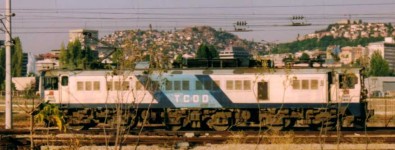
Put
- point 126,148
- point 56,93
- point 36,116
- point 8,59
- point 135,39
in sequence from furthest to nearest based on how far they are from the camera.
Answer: point 56,93, point 8,59, point 126,148, point 135,39, point 36,116

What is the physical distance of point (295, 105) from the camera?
28891 mm

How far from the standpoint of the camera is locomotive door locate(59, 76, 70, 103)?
30.3 metres

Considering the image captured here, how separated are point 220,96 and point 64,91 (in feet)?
27.3

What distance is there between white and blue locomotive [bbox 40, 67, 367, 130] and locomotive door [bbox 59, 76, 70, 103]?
0.01 m

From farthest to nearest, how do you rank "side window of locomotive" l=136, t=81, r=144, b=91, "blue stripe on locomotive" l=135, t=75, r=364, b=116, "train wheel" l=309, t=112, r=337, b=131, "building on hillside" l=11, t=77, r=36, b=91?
"side window of locomotive" l=136, t=81, r=144, b=91 → "blue stripe on locomotive" l=135, t=75, r=364, b=116 → "train wheel" l=309, t=112, r=337, b=131 → "building on hillside" l=11, t=77, r=36, b=91

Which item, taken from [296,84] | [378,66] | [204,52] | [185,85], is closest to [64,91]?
[185,85]

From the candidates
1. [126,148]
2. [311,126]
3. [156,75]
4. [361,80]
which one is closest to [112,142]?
[126,148]

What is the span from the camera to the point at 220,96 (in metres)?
29.2

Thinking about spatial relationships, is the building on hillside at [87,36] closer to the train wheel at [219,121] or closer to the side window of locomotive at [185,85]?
the side window of locomotive at [185,85]

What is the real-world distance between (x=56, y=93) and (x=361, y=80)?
52.0ft

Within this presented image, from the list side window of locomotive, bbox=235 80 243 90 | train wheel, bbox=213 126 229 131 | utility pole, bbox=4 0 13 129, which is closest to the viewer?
utility pole, bbox=4 0 13 129

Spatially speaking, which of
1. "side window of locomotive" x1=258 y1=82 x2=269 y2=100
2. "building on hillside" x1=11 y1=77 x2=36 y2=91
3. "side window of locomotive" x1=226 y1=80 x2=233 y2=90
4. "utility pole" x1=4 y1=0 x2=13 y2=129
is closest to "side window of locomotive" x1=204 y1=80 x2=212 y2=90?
"side window of locomotive" x1=226 y1=80 x2=233 y2=90

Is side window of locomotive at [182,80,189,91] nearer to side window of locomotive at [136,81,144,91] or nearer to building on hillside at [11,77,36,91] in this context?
side window of locomotive at [136,81,144,91]

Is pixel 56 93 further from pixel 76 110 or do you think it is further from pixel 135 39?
pixel 135 39
